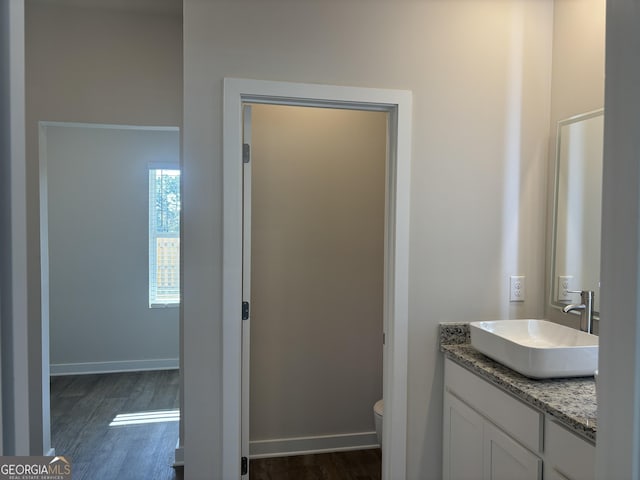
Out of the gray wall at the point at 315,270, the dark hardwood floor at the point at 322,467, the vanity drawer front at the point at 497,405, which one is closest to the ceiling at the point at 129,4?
the gray wall at the point at 315,270

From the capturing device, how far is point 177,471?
8.67 feet

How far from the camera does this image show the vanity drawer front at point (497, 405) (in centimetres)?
148

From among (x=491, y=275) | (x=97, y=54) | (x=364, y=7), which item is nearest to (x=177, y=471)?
(x=491, y=275)

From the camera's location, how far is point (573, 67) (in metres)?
2.01

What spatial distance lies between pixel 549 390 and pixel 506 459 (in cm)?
33

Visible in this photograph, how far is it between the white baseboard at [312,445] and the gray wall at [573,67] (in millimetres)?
1523

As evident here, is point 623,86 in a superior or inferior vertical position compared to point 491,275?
superior

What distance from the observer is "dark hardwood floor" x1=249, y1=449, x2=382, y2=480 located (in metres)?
2.64

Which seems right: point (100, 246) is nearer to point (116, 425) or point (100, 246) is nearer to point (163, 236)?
point (163, 236)

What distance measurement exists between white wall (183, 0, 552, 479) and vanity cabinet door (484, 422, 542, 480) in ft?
1.32

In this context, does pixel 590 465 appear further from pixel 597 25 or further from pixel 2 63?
pixel 597 25

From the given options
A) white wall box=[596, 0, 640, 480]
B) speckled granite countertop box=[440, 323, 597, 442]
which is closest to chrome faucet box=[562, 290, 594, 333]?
speckled granite countertop box=[440, 323, 597, 442]

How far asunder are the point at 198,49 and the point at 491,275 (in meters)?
1.67

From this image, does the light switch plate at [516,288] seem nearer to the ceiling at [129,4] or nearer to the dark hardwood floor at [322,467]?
the dark hardwood floor at [322,467]
